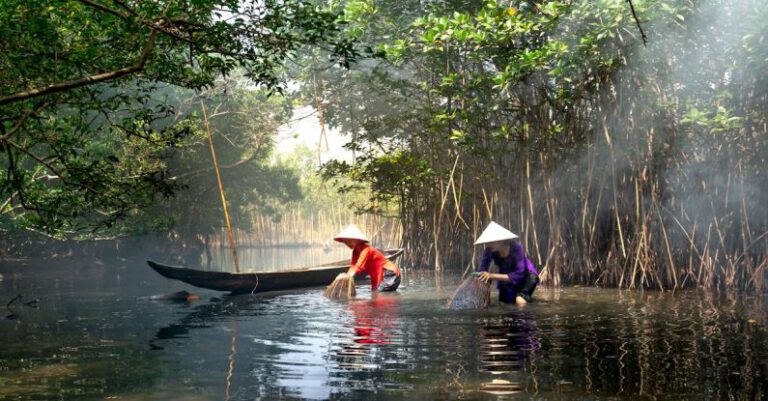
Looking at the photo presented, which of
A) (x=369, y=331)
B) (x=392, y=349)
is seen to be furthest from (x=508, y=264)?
(x=392, y=349)

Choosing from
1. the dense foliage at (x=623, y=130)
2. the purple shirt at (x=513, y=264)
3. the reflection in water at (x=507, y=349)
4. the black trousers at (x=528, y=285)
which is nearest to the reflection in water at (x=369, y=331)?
the reflection in water at (x=507, y=349)

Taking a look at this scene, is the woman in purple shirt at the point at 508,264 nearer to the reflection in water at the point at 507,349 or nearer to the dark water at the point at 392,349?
the dark water at the point at 392,349

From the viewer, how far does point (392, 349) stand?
7.03 metres

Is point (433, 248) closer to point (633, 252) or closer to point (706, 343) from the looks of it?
point (633, 252)

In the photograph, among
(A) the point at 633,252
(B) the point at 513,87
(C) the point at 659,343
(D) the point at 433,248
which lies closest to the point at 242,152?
(D) the point at 433,248

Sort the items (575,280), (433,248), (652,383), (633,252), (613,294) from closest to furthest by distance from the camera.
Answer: (652,383), (613,294), (633,252), (575,280), (433,248)

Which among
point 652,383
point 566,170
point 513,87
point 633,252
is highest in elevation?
point 513,87

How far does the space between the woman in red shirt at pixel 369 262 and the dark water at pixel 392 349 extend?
0.36 metres

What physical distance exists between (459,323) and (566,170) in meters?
5.31

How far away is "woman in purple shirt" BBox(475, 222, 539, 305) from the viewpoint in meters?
9.59

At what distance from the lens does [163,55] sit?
7.47m

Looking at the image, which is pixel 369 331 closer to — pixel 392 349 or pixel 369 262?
pixel 392 349

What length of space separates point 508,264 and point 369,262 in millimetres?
2547

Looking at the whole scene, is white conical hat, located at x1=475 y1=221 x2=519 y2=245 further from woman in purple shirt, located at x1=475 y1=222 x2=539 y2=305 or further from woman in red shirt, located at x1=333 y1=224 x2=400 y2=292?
woman in red shirt, located at x1=333 y1=224 x2=400 y2=292
